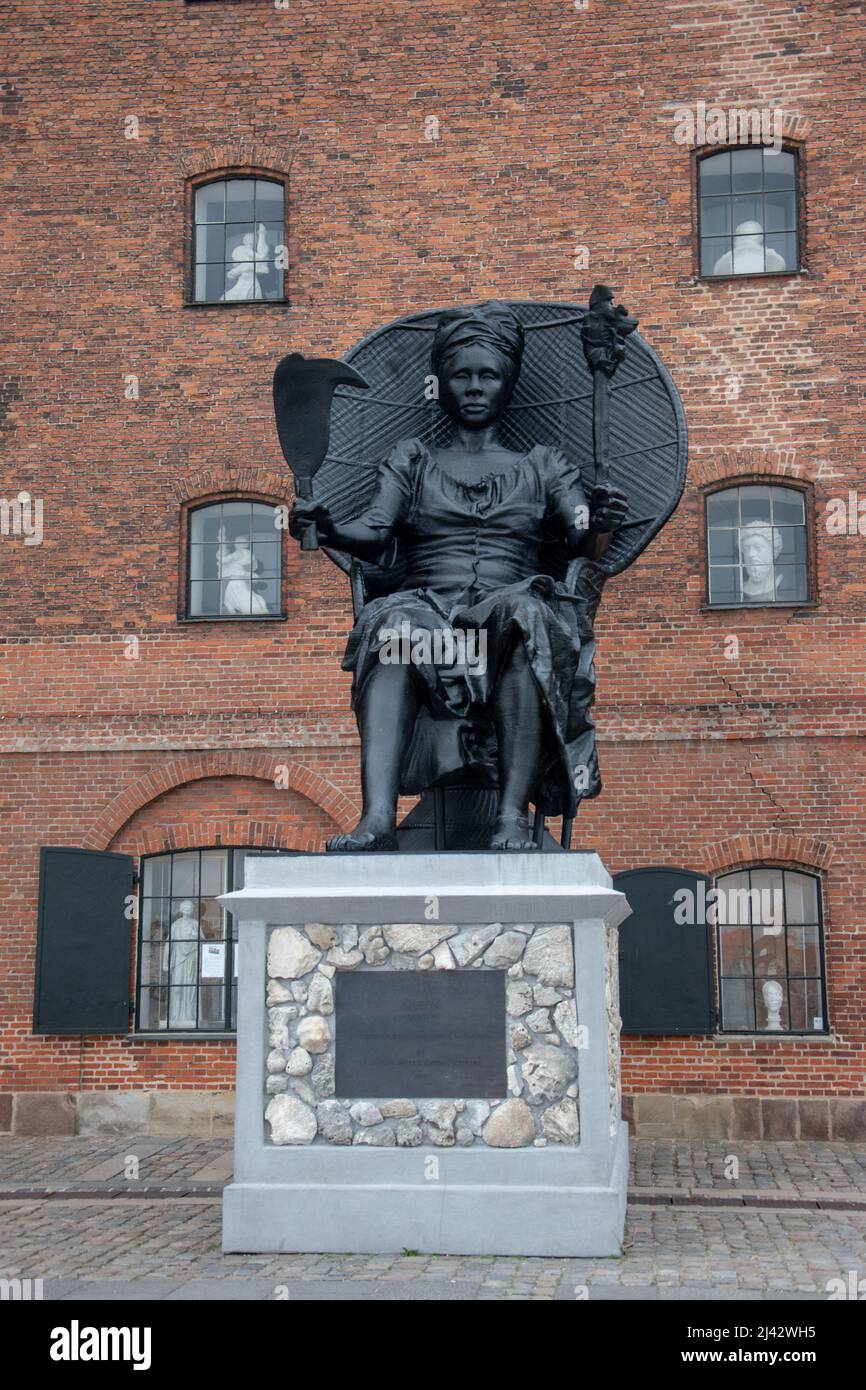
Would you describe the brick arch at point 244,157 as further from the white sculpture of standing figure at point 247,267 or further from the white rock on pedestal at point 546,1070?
the white rock on pedestal at point 546,1070

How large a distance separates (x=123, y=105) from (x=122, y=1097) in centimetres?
886

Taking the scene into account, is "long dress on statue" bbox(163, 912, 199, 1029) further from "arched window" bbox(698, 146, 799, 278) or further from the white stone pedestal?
the white stone pedestal

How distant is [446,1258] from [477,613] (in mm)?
2532

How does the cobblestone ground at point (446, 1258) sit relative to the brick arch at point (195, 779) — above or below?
below

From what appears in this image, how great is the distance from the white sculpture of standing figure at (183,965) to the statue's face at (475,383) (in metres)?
7.21

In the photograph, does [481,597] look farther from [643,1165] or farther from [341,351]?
[341,351]

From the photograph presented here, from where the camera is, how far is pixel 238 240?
14141 millimetres

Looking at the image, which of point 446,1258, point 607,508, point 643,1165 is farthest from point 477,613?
point 643,1165

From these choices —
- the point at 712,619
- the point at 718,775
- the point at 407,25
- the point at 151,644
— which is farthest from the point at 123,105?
the point at 718,775

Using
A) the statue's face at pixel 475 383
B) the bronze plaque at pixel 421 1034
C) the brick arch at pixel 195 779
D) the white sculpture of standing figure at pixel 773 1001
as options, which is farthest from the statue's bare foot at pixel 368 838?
the white sculpture of standing figure at pixel 773 1001

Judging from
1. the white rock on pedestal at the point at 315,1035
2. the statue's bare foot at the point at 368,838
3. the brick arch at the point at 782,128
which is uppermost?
the brick arch at the point at 782,128

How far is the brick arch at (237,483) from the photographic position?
13609 mm

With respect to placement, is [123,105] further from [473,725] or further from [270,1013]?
[270,1013]

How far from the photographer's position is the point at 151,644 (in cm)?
1351
